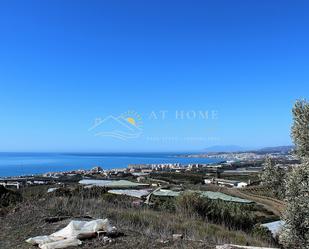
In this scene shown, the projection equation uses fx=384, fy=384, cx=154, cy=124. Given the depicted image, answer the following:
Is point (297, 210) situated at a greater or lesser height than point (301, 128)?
lesser

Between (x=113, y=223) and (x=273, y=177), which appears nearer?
(x=273, y=177)

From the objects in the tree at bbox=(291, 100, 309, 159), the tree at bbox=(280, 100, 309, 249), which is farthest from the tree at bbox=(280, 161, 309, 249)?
the tree at bbox=(291, 100, 309, 159)

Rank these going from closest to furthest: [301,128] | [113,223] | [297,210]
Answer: [297,210]
[301,128]
[113,223]

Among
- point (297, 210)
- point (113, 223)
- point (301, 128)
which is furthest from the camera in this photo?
point (113, 223)

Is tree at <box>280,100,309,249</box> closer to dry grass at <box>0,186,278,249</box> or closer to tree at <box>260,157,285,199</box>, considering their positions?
tree at <box>260,157,285,199</box>

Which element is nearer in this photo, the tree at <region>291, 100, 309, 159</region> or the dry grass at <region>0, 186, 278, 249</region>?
the dry grass at <region>0, 186, 278, 249</region>

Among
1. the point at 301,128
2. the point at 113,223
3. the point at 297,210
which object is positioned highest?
the point at 301,128

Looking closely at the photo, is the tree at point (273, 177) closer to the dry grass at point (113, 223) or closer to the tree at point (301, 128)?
the tree at point (301, 128)

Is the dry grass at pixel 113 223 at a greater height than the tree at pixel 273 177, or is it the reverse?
the tree at pixel 273 177

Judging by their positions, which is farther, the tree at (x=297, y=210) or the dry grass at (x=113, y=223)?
the dry grass at (x=113, y=223)

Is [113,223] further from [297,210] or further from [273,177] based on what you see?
[297,210]

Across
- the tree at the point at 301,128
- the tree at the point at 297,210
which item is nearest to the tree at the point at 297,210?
the tree at the point at 297,210

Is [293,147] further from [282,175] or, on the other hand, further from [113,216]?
[113,216]

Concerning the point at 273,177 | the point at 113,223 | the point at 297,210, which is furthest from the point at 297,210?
the point at 113,223
